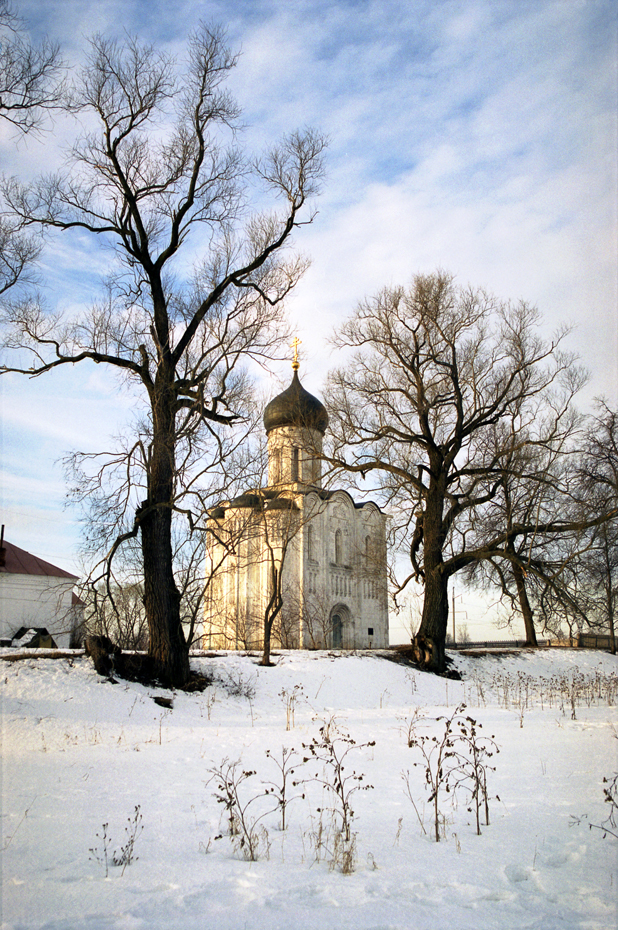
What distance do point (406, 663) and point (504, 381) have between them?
27.0ft

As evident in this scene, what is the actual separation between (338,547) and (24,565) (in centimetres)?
1633

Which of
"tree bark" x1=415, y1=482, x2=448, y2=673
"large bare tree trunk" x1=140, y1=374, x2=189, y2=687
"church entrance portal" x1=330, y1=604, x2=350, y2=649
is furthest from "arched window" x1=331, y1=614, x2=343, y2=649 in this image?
"large bare tree trunk" x1=140, y1=374, x2=189, y2=687

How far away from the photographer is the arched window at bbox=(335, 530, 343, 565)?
35719mm

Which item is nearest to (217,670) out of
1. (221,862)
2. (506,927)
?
(221,862)

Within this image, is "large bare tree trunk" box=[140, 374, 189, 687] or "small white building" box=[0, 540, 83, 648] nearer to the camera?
"large bare tree trunk" box=[140, 374, 189, 687]

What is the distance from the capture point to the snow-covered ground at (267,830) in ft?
9.98

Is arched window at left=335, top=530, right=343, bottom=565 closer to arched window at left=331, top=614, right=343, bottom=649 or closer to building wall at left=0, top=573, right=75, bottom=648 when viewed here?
arched window at left=331, top=614, right=343, bottom=649

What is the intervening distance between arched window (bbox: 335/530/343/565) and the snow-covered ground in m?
26.0

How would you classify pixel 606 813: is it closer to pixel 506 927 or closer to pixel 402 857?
pixel 402 857

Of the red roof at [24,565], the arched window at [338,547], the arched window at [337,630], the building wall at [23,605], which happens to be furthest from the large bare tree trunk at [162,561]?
the arched window at [338,547]

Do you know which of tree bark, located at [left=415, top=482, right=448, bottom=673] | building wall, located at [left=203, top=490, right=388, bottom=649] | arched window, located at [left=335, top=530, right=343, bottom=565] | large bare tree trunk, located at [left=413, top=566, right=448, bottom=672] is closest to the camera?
large bare tree trunk, located at [left=413, top=566, right=448, bottom=672]

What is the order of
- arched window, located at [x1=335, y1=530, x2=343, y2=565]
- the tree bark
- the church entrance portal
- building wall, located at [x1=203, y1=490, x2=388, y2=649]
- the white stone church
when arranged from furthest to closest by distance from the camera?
arched window, located at [x1=335, y1=530, x2=343, y2=565] → the church entrance portal → building wall, located at [x1=203, y1=490, x2=388, y2=649] → the white stone church → the tree bark

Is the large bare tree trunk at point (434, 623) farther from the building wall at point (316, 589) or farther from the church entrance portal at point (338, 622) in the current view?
the church entrance portal at point (338, 622)

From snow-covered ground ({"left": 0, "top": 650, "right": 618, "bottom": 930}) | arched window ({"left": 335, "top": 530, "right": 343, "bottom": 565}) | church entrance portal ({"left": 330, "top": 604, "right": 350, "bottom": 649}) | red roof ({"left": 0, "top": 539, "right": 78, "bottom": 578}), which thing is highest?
arched window ({"left": 335, "top": 530, "right": 343, "bottom": 565})
